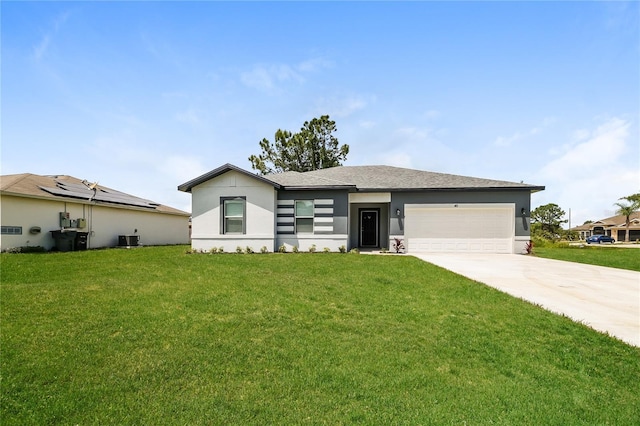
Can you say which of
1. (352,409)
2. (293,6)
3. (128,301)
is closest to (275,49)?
(293,6)

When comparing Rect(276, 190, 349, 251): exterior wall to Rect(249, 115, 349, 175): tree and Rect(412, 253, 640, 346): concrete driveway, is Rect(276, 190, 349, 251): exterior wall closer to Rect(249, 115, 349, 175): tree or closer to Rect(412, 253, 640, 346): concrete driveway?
Rect(412, 253, 640, 346): concrete driveway

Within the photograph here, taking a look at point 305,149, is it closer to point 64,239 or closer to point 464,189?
point 464,189

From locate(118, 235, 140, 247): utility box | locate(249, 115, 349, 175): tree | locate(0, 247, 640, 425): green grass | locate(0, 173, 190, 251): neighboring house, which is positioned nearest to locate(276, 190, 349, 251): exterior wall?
locate(0, 247, 640, 425): green grass

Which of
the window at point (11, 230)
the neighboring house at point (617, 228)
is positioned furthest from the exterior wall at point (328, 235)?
the neighboring house at point (617, 228)

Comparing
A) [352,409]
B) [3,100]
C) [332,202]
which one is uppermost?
[3,100]

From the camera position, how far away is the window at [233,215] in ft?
46.1

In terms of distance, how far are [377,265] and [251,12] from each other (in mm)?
9094

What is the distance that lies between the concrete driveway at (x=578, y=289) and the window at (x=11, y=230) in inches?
701

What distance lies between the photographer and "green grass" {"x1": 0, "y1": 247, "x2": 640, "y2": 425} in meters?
2.64

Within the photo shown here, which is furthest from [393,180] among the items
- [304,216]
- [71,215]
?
[71,215]

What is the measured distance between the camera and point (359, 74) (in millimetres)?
13906

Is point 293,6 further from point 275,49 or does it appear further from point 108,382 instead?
point 108,382

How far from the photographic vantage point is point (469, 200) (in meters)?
14.8

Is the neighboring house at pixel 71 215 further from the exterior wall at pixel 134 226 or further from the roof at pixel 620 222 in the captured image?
the roof at pixel 620 222
